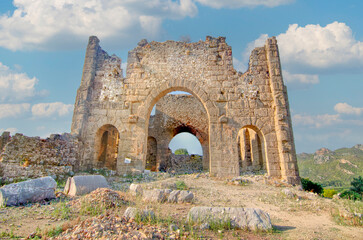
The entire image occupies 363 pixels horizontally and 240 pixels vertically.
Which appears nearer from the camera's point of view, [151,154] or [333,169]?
[151,154]

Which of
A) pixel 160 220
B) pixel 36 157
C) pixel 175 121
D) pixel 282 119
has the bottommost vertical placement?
pixel 160 220

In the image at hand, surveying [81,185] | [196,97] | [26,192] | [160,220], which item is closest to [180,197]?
[160,220]

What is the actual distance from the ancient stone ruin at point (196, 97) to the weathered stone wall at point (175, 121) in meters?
5.68

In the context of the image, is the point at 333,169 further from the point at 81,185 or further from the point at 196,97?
the point at 81,185

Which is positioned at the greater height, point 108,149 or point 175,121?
point 175,121

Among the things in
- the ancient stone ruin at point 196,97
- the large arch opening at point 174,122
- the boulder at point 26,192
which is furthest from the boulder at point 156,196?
the large arch opening at point 174,122

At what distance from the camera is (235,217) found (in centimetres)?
350

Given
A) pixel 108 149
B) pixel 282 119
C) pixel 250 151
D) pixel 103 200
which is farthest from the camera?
pixel 250 151

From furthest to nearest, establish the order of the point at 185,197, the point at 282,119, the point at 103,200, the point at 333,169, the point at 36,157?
the point at 333,169
the point at 282,119
the point at 36,157
the point at 185,197
the point at 103,200

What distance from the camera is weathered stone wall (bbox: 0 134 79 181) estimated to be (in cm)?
738

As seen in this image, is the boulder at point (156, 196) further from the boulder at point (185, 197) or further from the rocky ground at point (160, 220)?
the boulder at point (185, 197)

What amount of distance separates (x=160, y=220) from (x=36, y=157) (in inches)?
265

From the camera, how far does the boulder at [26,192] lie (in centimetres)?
446

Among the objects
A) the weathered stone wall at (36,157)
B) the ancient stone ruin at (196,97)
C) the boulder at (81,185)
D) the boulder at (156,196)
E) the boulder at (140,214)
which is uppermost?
the ancient stone ruin at (196,97)
